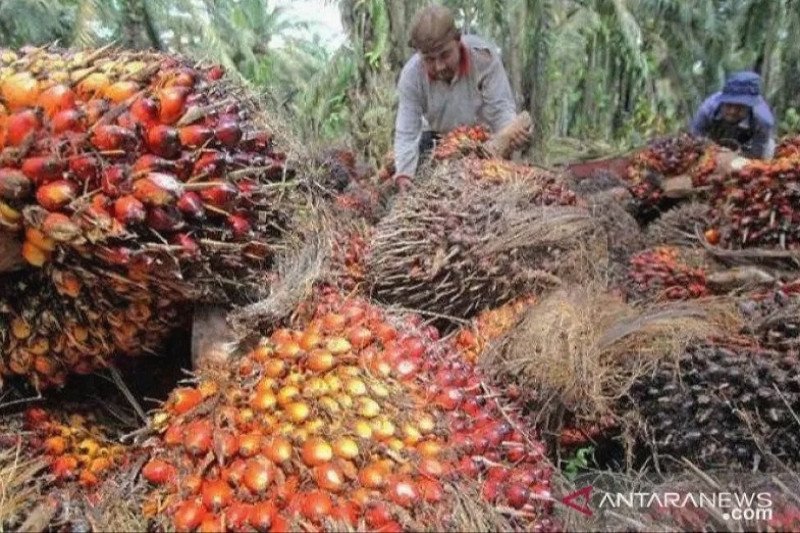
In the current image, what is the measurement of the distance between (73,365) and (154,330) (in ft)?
0.66

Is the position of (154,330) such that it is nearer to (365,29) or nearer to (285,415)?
(285,415)

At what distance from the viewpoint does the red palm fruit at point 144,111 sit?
142cm

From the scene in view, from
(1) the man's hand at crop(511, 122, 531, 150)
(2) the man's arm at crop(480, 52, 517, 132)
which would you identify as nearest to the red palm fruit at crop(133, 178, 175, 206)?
(1) the man's hand at crop(511, 122, 531, 150)

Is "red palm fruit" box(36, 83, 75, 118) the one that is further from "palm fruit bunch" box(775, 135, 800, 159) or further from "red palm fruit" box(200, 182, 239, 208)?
"palm fruit bunch" box(775, 135, 800, 159)

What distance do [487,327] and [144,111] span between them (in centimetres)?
125

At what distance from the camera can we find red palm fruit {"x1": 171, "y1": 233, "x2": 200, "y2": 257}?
1.42m

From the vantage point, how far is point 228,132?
151cm

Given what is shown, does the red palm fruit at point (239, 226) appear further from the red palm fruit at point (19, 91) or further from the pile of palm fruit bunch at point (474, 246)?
the pile of palm fruit bunch at point (474, 246)

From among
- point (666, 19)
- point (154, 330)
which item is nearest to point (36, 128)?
point (154, 330)

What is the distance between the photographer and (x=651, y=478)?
179 cm

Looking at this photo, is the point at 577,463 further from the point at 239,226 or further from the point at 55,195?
the point at 55,195

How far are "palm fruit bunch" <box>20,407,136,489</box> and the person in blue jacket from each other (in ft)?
16.6

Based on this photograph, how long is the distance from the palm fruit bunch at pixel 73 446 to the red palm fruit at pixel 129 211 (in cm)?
53

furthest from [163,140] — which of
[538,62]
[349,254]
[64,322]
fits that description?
[538,62]
